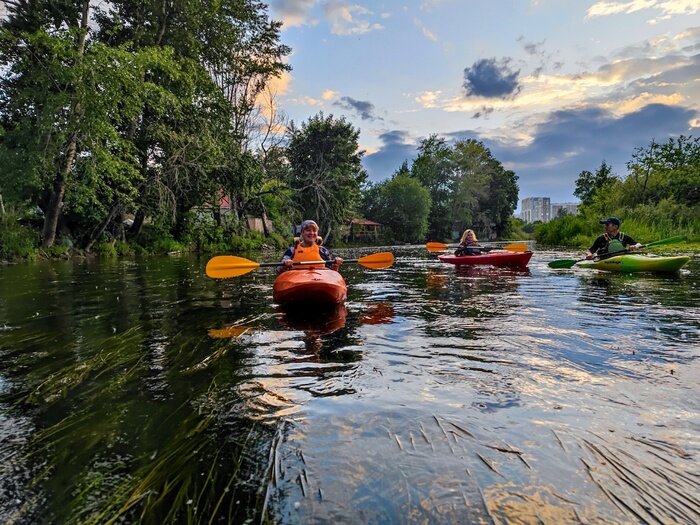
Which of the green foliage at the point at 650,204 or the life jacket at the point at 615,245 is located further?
the green foliage at the point at 650,204

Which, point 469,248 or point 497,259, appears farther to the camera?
point 469,248

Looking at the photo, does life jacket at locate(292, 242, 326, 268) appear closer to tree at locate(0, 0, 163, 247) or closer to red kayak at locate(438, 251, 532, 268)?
red kayak at locate(438, 251, 532, 268)

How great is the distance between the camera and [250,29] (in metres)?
29.0

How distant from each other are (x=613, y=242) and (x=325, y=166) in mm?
25720

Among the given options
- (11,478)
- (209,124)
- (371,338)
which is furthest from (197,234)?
(11,478)

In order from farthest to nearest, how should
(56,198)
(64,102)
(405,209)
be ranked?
(405,209)
(56,198)
(64,102)

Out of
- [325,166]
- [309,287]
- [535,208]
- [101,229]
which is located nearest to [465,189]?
[325,166]

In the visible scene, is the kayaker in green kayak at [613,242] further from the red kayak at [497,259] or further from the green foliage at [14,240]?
the green foliage at [14,240]

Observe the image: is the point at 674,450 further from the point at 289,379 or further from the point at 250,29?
the point at 250,29

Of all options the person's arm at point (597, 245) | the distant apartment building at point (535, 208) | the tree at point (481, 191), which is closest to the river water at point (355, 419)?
the person's arm at point (597, 245)

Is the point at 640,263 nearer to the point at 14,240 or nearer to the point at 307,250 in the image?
the point at 307,250

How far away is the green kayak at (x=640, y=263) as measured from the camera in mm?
9242

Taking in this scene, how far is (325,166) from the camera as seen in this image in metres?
→ 33.8

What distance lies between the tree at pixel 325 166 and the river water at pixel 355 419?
89.8 feet
